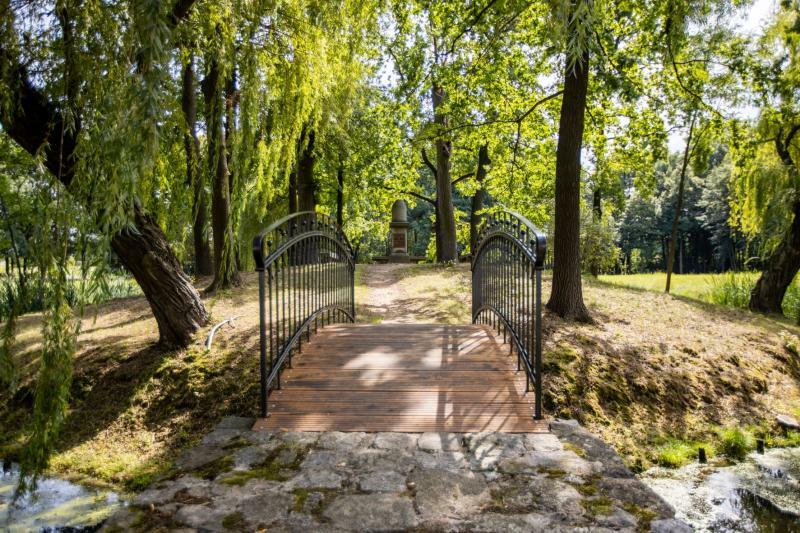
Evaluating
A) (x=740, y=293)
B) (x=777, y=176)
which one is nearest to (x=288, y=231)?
(x=777, y=176)

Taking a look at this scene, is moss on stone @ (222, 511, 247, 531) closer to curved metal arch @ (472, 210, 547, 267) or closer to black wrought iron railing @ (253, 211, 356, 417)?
black wrought iron railing @ (253, 211, 356, 417)

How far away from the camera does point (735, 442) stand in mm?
5332

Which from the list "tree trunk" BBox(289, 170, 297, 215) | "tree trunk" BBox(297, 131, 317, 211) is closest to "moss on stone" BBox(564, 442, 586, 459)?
"tree trunk" BBox(297, 131, 317, 211)

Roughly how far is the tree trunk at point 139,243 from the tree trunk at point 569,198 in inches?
183

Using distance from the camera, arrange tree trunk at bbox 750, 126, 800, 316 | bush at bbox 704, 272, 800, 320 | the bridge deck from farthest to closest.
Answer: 1. bush at bbox 704, 272, 800, 320
2. tree trunk at bbox 750, 126, 800, 316
3. the bridge deck

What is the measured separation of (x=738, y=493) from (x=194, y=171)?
568 centimetres

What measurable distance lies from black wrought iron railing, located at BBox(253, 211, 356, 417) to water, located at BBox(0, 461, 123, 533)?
124 centimetres

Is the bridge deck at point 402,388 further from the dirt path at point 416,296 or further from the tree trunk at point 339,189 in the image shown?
the tree trunk at point 339,189

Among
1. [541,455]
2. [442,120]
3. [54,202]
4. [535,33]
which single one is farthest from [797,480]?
[442,120]

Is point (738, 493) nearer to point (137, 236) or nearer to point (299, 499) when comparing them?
point (299, 499)

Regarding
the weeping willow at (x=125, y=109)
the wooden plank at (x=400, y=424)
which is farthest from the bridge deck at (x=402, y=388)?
the weeping willow at (x=125, y=109)

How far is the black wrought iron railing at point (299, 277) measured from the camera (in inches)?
155

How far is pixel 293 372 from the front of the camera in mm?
4715

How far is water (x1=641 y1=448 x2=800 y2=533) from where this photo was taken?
12.3ft
